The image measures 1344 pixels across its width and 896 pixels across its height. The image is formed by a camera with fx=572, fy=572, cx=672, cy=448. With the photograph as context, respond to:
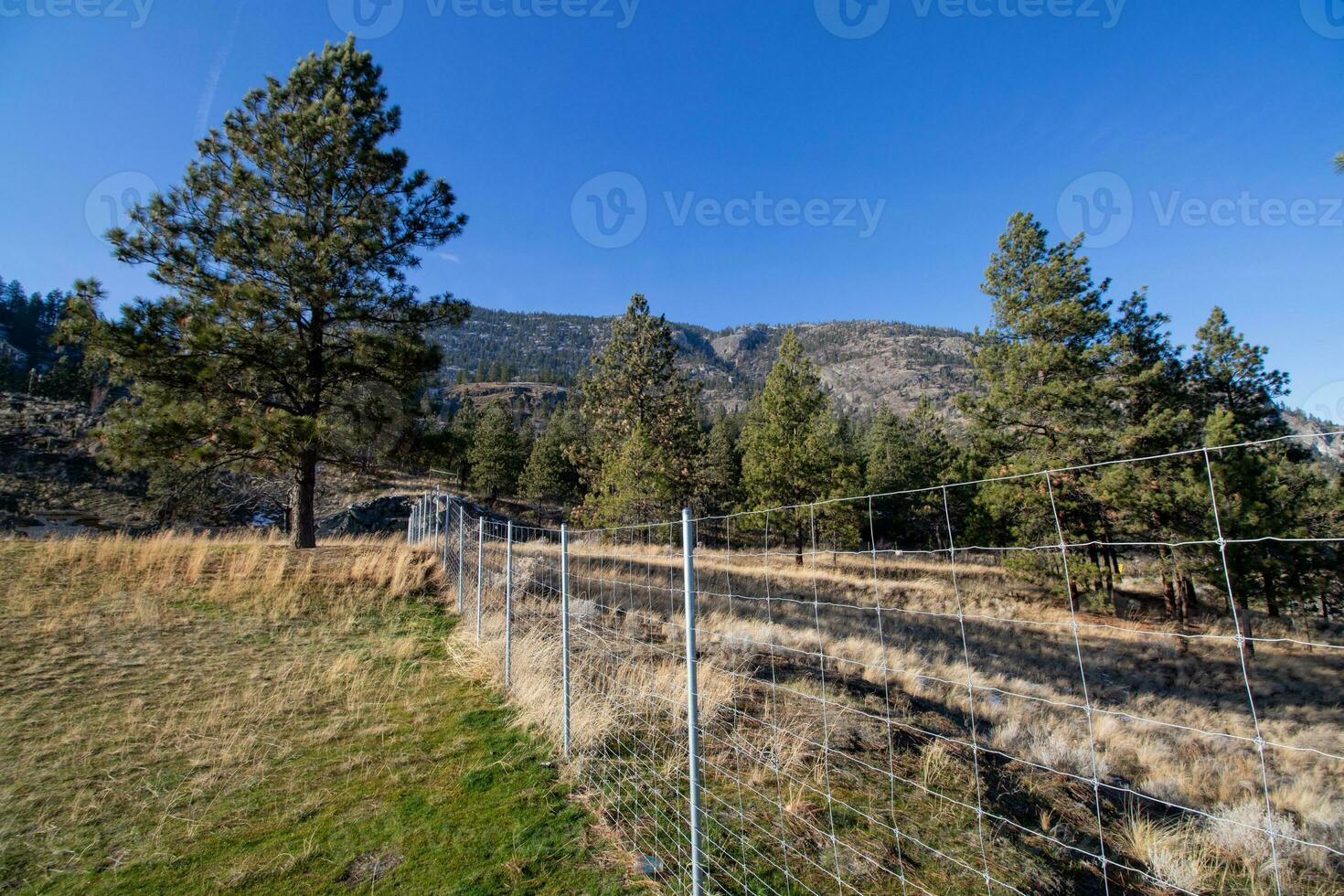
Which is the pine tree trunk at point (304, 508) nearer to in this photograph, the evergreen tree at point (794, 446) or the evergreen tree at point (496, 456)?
the evergreen tree at point (794, 446)

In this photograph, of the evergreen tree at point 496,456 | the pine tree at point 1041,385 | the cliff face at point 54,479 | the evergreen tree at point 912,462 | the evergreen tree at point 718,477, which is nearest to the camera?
the pine tree at point 1041,385

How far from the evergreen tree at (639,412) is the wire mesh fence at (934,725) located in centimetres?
866

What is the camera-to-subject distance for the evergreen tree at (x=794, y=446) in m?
24.3

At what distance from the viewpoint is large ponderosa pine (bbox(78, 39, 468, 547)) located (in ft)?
37.0

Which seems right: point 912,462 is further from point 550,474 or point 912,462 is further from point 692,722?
point 692,722

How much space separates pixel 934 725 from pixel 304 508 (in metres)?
14.2

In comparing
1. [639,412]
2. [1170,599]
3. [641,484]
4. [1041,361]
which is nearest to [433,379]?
[641,484]

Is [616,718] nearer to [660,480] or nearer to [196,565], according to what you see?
[196,565]

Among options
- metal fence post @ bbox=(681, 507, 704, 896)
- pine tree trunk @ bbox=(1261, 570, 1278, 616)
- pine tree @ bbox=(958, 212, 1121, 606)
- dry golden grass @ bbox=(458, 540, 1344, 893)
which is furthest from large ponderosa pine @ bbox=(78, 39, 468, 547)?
pine tree trunk @ bbox=(1261, 570, 1278, 616)

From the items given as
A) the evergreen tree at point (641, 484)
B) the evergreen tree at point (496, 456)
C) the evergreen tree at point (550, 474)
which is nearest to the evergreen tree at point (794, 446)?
the evergreen tree at point (641, 484)

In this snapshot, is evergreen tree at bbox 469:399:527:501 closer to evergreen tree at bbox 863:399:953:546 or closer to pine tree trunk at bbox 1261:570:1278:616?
evergreen tree at bbox 863:399:953:546

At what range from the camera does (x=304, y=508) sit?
548 inches

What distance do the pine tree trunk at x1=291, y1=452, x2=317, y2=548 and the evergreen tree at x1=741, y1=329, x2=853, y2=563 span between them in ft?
54.1

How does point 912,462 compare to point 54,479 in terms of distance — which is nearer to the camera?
point 54,479
